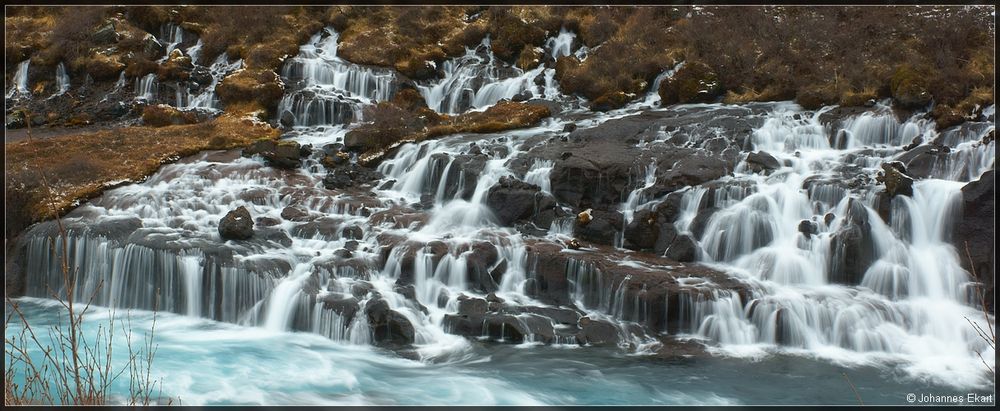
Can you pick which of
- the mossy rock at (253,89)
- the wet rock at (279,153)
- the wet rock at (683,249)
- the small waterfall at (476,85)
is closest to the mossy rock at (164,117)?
the mossy rock at (253,89)

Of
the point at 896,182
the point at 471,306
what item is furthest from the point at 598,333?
the point at 896,182

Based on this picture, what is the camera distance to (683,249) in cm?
1269

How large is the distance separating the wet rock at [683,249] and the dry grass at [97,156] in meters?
11.2

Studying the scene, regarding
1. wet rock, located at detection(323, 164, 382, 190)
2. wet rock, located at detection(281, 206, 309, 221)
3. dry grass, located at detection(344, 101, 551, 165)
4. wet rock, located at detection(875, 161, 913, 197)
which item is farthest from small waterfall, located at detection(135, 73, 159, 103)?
wet rock, located at detection(875, 161, 913, 197)

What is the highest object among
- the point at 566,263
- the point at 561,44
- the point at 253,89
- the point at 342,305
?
the point at 561,44

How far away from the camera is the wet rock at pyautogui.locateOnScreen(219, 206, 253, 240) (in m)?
13.0

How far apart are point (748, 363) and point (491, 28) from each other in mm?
18434

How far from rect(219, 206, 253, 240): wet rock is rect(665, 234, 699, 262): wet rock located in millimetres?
7667

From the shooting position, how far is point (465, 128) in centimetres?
1866

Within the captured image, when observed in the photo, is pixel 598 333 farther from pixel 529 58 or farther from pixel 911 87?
pixel 529 58

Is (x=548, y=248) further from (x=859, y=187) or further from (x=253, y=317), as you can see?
(x=859, y=187)

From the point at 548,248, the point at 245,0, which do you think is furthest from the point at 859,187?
the point at 245,0

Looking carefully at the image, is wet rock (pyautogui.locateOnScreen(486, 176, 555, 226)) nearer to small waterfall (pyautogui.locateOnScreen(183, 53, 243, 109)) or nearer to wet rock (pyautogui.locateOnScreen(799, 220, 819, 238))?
wet rock (pyautogui.locateOnScreen(799, 220, 819, 238))

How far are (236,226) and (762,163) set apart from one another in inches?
406
